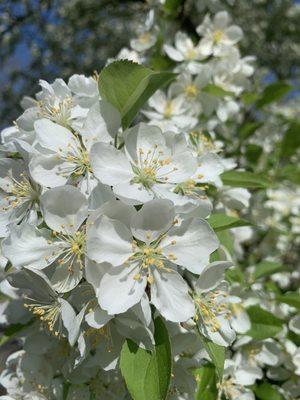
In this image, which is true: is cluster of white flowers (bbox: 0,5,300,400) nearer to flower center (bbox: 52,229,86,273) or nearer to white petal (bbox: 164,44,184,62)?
flower center (bbox: 52,229,86,273)

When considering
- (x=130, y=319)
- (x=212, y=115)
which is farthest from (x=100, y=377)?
(x=212, y=115)

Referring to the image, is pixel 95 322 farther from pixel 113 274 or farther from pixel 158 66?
pixel 158 66

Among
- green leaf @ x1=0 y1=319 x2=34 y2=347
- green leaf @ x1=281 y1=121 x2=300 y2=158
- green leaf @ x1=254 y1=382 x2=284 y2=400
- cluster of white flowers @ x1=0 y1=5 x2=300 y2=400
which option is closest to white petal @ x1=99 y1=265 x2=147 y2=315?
cluster of white flowers @ x1=0 y1=5 x2=300 y2=400

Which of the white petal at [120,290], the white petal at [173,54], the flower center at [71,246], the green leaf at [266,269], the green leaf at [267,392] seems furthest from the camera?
the white petal at [173,54]

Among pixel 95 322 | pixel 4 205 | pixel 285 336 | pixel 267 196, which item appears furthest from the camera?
pixel 267 196

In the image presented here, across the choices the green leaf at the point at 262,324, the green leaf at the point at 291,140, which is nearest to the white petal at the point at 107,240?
the green leaf at the point at 262,324

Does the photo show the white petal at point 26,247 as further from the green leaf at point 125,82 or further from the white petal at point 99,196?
the green leaf at point 125,82

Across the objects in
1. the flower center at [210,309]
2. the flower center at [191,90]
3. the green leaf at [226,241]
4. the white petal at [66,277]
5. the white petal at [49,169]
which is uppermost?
the white petal at [49,169]
